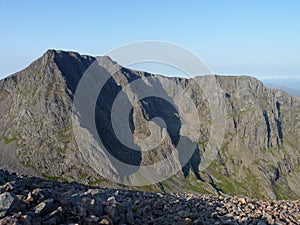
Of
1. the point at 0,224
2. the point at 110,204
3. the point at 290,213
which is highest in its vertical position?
the point at 0,224

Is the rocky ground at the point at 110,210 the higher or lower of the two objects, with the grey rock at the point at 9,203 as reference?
lower

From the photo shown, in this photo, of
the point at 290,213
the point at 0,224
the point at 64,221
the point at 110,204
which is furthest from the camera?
the point at 290,213

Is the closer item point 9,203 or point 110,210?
point 9,203

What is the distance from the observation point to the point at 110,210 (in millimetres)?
16859

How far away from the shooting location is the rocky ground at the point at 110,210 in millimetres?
14453

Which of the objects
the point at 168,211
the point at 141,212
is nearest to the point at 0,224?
the point at 141,212

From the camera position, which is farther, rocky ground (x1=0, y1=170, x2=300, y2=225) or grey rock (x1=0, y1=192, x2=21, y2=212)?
rocky ground (x1=0, y1=170, x2=300, y2=225)

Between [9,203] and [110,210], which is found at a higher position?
[9,203]

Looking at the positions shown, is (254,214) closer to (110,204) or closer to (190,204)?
(190,204)

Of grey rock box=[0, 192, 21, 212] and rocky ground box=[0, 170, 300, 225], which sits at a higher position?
grey rock box=[0, 192, 21, 212]

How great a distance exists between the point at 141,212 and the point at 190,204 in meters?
5.48

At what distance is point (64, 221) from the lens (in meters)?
14.5

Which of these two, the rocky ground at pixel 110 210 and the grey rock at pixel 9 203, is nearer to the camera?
the grey rock at pixel 9 203

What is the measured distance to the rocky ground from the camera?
1445 centimetres
